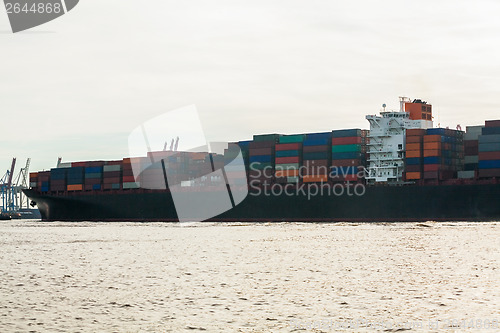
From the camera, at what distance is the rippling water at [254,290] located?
14.9m

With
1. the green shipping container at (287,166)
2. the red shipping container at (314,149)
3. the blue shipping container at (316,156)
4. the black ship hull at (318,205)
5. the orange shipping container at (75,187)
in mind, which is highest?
the red shipping container at (314,149)

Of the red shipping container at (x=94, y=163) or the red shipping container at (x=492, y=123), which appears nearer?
the red shipping container at (x=492, y=123)

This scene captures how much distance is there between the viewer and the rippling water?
14.9 m

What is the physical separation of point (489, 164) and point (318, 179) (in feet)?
60.2

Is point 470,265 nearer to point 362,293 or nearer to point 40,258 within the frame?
point 362,293

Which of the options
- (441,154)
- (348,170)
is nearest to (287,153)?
(348,170)

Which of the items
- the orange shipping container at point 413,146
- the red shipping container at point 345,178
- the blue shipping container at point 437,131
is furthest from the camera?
the red shipping container at point 345,178

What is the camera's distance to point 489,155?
2510 inches

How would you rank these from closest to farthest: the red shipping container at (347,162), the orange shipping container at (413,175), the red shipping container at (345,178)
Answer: the orange shipping container at (413,175)
the red shipping container at (345,178)
the red shipping container at (347,162)

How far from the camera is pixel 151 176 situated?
89812mm

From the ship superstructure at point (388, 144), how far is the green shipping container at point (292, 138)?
782 centimetres

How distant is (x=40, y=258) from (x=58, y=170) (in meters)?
70.6

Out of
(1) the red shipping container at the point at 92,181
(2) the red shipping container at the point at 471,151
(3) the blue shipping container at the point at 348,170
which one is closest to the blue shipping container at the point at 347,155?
(3) the blue shipping container at the point at 348,170

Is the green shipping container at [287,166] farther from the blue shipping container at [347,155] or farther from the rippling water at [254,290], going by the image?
the rippling water at [254,290]
